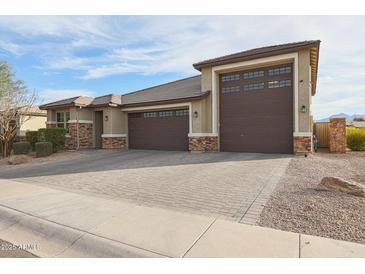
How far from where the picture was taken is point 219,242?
285cm

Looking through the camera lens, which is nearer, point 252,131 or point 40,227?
Answer: point 40,227

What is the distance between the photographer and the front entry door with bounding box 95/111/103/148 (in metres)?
16.7

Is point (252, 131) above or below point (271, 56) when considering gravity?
below

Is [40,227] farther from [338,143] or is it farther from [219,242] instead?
[338,143]

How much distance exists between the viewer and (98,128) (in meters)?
16.8

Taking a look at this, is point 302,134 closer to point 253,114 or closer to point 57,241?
point 253,114

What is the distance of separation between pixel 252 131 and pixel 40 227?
34.3 ft

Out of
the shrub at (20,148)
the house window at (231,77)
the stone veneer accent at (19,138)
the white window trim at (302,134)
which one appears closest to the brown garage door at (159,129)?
the house window at (231,77)

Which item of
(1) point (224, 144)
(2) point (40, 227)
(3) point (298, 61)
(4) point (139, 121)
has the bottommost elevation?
(2) point (40, 227)

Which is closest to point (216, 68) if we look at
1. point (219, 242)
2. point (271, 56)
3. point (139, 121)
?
point (271, 56)

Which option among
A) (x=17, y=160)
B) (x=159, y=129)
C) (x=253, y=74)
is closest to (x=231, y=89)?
(x=253, y=74)

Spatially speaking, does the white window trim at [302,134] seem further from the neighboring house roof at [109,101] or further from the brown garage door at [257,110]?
the neighboring house roof at [109,101]

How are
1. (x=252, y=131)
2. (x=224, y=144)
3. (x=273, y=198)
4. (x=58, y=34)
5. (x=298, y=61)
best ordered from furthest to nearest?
(x=224, y=144) < (x=252, y=131) < (x=298, y=61) < (x=58, y=34) < (x=273, y=198)

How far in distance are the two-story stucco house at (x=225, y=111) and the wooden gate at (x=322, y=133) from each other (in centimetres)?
388
